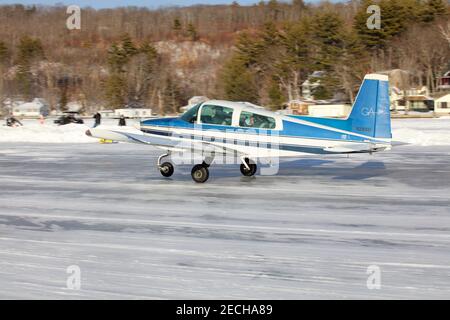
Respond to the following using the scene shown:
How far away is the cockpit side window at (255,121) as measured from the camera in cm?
1376

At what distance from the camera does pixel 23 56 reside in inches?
5182

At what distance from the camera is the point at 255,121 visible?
546 inches

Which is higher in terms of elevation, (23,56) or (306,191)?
(23,56)

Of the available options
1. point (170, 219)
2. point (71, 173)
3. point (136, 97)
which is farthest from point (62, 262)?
point (136, 97)

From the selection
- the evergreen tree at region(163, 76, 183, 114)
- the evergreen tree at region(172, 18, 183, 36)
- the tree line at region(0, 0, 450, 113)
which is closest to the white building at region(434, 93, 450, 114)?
the tree line at region(0, 0, 450, 113)

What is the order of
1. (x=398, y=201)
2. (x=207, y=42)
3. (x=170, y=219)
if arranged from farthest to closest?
1. (x=207, y=42)
2. (x=398, y=201)
3. (x=170, y=219)

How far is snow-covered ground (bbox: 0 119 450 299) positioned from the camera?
6.68 metres

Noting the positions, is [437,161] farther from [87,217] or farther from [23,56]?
[23,56]

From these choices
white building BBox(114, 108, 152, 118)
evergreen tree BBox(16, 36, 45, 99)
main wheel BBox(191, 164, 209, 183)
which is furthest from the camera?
evergreen tree BBox(16, 36, 45, 99)

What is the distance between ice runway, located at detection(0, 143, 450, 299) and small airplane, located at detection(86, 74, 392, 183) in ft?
2.55

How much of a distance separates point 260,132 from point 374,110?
2.52 m

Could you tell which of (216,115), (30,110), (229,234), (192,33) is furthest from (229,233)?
(192,33)

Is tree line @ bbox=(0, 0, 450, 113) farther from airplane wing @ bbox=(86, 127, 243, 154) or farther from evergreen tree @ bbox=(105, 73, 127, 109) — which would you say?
airplane wing @ bbox=(86, 127, 243, 154)

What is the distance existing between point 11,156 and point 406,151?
44.5 feet
